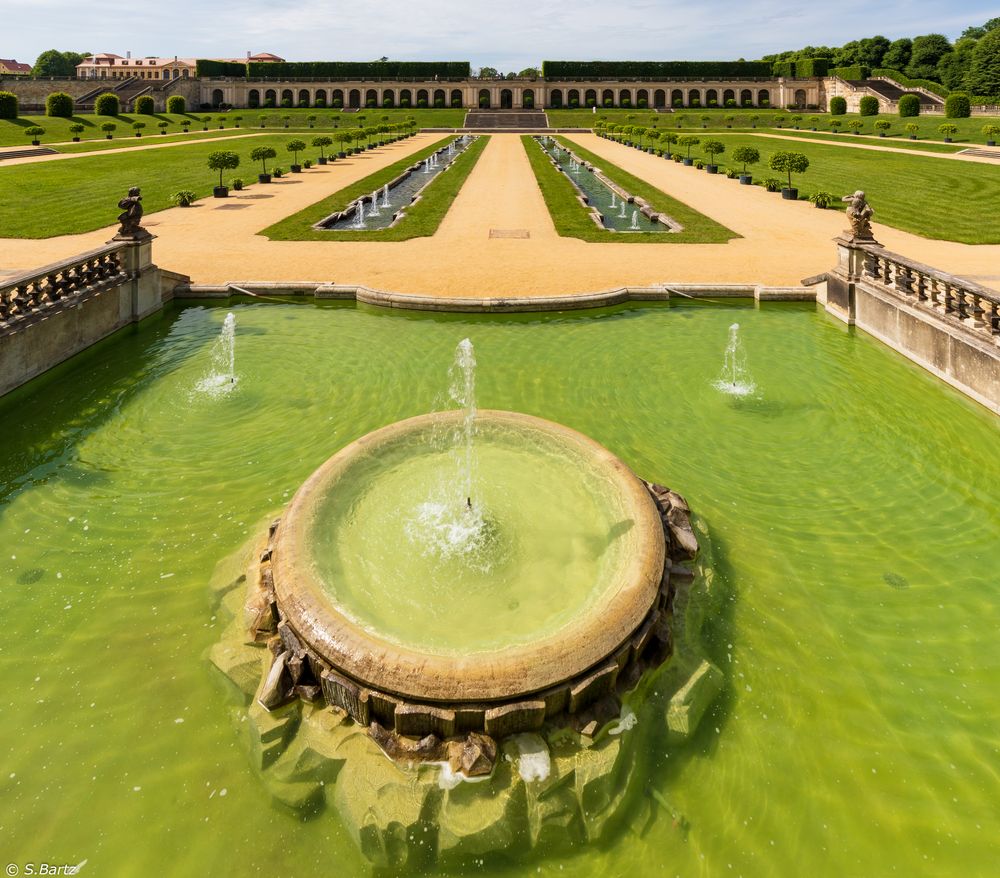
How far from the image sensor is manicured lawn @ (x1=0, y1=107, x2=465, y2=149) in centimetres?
5428

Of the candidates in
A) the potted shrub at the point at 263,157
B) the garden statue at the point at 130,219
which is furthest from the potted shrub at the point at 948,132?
the garden statue at the point at 130,219

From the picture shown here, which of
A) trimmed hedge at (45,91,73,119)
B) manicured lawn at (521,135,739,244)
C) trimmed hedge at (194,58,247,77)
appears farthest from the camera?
trimmed hedge at (194,58,247,77)

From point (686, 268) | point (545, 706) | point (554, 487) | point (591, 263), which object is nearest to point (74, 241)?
point (591, 263)

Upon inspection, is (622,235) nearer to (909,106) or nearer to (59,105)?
(909,106)

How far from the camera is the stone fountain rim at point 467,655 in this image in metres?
3.92

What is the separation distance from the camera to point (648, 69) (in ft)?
368

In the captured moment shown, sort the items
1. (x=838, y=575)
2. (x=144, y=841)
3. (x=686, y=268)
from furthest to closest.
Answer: (x=686, y=268), (x=838, y=575), (x=144, y=841)

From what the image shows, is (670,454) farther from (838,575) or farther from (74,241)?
(74,241)

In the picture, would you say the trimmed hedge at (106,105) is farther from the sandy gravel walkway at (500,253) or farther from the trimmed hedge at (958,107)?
the trimmed hedge at (958,107)

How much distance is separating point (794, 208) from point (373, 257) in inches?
718

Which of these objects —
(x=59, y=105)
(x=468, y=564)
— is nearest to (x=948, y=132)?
(x=468, y=564)

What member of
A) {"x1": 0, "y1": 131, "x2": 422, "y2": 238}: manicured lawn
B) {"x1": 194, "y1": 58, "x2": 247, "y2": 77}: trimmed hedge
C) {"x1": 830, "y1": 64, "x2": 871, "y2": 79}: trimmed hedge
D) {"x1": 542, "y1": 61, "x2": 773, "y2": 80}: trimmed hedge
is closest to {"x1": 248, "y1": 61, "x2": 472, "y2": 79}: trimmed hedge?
{"x1": 194, "y1": 58, "x2": 247, "y2": 77}: trimmed hedge

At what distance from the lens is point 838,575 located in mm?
5766

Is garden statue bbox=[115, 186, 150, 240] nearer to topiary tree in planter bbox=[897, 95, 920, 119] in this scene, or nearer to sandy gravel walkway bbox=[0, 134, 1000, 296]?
sandy gravel walkway bbox=[0, 134, 1000, 296]
